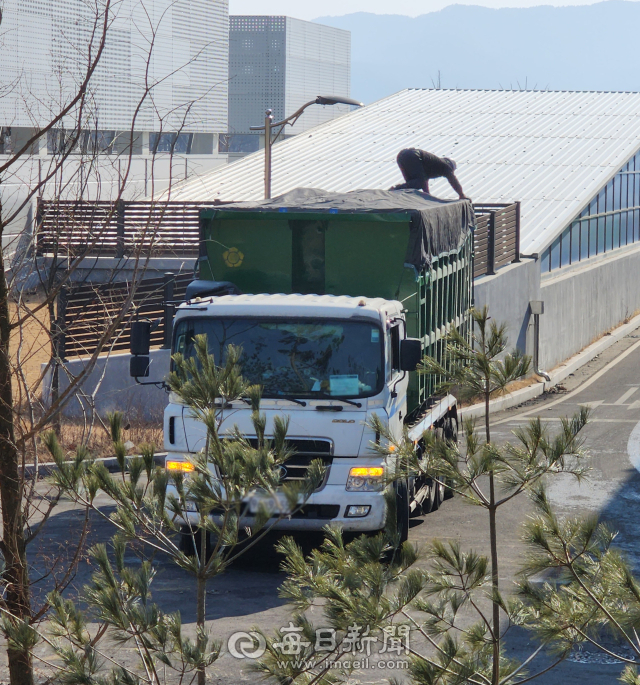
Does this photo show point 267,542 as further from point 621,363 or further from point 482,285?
point 621,363

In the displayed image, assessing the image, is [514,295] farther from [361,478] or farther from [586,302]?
[361,478]

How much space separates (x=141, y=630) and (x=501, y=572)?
6.57 meters

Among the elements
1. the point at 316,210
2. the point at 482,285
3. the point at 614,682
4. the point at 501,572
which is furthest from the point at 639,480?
the point at 482,285

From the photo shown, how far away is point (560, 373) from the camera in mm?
28688

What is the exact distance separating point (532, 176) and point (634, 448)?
24097mm

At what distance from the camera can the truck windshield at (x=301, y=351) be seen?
9.92 metres

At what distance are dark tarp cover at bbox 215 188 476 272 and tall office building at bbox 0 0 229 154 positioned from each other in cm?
732

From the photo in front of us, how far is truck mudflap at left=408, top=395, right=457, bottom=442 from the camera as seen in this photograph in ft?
37.2

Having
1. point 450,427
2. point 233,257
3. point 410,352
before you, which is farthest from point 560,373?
point 410,352

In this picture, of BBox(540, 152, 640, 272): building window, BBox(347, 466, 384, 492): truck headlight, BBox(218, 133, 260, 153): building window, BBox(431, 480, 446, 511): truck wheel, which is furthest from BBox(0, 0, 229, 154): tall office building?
BBox(218, 133, 260, 153): building window

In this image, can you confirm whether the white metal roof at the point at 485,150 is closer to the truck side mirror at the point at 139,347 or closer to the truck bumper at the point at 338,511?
the truck bumper at the point at 338,511

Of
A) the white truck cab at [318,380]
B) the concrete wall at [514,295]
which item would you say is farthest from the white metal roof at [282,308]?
the concrete wall at [514,295]

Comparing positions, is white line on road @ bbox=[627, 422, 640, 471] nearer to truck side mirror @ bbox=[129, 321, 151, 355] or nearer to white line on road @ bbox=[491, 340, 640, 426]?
white line on road @ bbox=[491, 340, 640, 426]

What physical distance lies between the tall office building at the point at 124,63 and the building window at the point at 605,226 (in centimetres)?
1275
